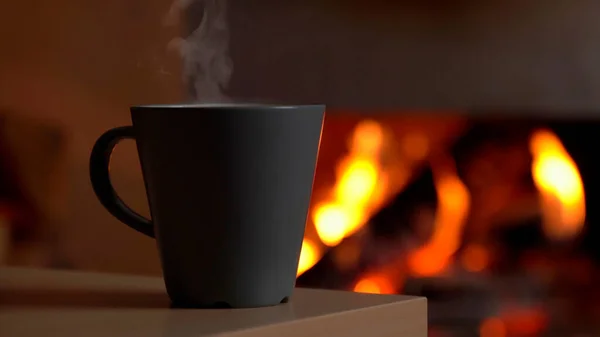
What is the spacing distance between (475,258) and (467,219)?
0.06m

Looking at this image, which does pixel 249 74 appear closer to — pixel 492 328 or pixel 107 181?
pixel 492 328

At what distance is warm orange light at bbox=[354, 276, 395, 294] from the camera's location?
1262 millimetres

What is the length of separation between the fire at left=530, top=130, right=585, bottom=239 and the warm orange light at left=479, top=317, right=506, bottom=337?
0.49 feet

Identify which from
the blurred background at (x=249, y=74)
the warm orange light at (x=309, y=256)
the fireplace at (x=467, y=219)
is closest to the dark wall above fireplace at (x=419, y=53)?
the blurred background at (x=249, y=74)

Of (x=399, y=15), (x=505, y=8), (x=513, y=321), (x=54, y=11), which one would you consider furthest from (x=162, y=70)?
(x=513, y=321)

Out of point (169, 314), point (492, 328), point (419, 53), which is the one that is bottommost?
point (169, 314)

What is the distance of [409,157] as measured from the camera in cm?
128

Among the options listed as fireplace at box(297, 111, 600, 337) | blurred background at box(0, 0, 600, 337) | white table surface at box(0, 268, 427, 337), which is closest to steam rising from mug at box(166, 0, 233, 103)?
blurred background at box(0, 0, 600, 337)

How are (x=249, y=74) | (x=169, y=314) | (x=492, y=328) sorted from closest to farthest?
(x=169, y=314), (x=249, y=74), (x=492, y=328)

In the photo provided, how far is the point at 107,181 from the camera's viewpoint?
447 mm

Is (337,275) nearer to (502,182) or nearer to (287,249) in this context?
(502,182)

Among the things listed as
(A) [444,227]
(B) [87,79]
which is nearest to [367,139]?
(A) [444,227]

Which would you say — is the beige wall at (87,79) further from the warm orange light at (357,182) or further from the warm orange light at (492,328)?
the warm orange light at (492,328)

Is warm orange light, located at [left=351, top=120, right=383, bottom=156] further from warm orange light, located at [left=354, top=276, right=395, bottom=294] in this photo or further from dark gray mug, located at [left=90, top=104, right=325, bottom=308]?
dark gray mug, located at [left=90, top=104, right=325, bottom=308]
